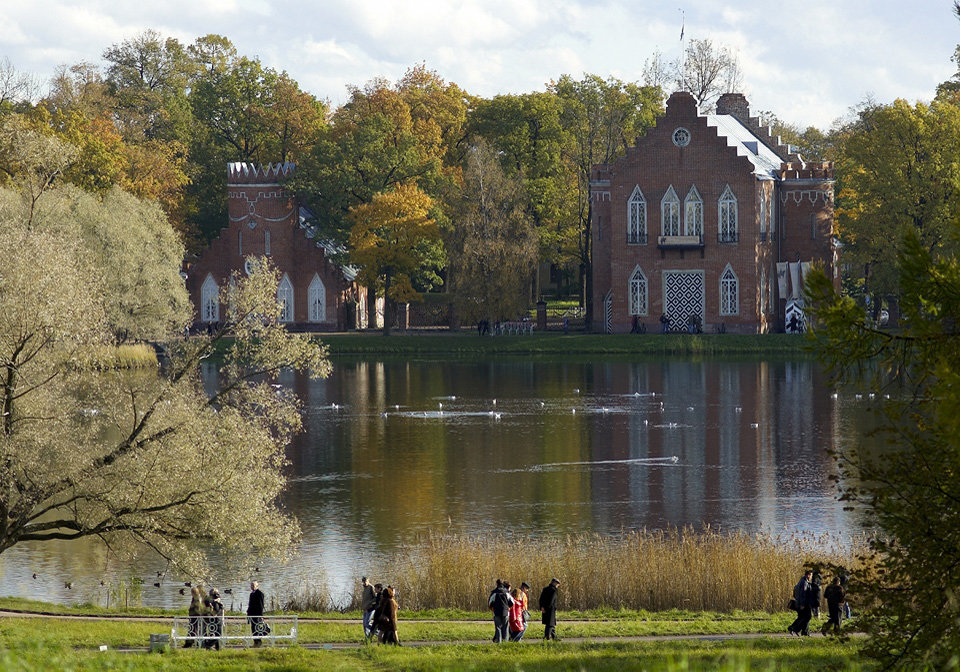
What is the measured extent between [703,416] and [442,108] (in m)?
48.3

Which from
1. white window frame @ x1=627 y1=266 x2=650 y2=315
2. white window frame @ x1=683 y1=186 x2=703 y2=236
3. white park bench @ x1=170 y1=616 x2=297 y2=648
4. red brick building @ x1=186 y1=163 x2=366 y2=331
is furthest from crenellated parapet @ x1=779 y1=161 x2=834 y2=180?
white park bench @ x1=170 y1=616 x2=297 y2=648

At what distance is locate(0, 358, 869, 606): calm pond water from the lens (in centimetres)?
2834

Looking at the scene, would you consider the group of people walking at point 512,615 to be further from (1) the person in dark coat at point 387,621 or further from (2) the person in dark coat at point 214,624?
(2) the person in dark coat at point 214,624

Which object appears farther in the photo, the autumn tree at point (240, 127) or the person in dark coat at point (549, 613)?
the autumn tree at point (240, 127)

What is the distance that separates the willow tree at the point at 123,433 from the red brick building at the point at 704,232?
182 ft

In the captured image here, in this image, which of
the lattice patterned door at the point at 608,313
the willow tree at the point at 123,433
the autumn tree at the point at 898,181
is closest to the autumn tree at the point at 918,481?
the willow tree at the point at 123,433

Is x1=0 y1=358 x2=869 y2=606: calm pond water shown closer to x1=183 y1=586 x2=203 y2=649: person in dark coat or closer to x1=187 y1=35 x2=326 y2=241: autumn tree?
x1=183 y1=586 x2=203 y2=649: person in dark coat

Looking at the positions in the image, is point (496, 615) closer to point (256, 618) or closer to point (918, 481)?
point (256, 618)

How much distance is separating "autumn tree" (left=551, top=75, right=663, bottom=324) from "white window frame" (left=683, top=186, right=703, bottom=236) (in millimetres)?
7005

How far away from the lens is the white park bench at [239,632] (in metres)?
18.2

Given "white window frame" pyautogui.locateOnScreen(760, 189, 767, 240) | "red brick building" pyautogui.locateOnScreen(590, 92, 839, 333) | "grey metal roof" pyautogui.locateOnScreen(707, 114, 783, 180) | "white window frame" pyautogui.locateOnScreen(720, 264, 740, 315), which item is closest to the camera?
"white window frame" pyautogui.locateOnScreen(720, 264, 740, 315)

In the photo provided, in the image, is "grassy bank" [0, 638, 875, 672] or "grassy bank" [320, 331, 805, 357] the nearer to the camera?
"grassy bank" [0, 638, 875, 672]

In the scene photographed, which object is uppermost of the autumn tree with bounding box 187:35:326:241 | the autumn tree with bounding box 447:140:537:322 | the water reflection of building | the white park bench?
the autumn tree with bounding box 187:35:326:241

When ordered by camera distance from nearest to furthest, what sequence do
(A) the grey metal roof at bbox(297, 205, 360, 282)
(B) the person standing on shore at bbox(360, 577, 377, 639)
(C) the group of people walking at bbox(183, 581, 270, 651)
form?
(C) the group of people walking at bbox(183, 581, 270, 651) → (B) the person standing on shore at bbox(360, 577, 377, 639) → (A) the grey metal roof at bbox(297, 205, 360, 282)
